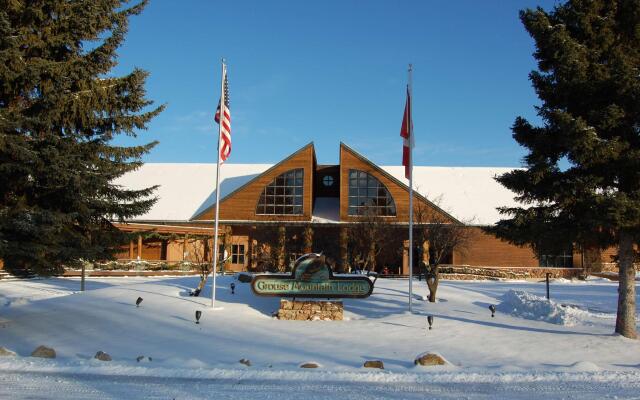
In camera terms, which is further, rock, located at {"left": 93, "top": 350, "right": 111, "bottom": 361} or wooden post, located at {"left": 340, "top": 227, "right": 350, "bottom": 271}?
wooden post, located at {"left": 340, "top": 227, "right": 350, "bottom": 271}

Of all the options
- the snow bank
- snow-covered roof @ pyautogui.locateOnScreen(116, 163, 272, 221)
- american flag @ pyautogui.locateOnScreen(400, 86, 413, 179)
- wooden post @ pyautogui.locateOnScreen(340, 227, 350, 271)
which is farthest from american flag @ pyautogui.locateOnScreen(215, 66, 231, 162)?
snow-covered roof @ pyautogui.locateOnScreen(116, 163, 272, 221)

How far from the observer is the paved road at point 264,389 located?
7.80 metres

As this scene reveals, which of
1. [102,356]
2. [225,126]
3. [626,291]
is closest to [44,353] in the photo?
[102,356]

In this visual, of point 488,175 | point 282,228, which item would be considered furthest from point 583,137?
point 488,175

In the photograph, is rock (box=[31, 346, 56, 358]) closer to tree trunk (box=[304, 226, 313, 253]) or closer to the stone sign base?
the stone sign base

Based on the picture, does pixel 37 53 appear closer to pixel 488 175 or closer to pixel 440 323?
pixel 440 323

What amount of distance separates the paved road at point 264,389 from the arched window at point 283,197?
2697 centimetres

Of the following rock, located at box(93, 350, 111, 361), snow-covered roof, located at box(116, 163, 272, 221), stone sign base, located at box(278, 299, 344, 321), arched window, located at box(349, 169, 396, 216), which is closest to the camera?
rock, located at box(93, 350, 111, 361)

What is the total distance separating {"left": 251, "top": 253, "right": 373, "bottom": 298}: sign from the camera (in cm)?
1614

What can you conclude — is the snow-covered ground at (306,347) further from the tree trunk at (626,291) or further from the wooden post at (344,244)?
the wooden post at (344,244)

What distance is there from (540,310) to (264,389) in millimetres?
11946

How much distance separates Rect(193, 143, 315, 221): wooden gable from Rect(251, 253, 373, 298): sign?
19030 millimetres

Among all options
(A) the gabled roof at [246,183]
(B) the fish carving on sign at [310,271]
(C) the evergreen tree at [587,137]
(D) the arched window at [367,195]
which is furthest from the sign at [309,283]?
(A) the gabled roof at [246,183]

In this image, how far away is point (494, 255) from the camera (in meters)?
36.3
